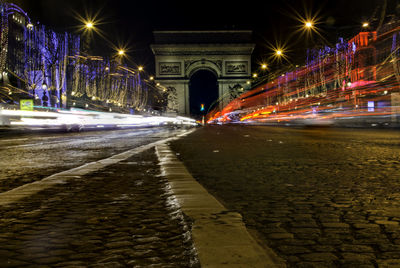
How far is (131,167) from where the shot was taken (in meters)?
6.43

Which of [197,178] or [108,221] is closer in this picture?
[108,221]

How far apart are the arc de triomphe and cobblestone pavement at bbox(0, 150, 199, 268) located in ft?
233

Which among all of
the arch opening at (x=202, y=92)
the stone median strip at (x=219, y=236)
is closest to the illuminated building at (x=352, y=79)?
the stone median strip at (x=219, y=236)

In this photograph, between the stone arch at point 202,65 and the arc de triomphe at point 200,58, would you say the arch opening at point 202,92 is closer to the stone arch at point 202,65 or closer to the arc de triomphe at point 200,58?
the stone arch at point 202,65

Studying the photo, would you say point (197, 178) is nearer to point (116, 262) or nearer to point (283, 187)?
point (283, 187)

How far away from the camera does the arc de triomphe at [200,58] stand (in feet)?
243

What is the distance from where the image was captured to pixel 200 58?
248 feet

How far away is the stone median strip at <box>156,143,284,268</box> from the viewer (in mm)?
2075

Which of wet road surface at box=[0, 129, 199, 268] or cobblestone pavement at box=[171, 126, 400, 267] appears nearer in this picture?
wet road surface at box=[0, 129, 199, 268]

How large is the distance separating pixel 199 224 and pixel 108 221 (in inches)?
25.7

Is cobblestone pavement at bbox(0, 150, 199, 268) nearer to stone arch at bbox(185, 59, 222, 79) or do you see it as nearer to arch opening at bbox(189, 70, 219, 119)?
stone arch at bbox(185, 59, 222, 79)

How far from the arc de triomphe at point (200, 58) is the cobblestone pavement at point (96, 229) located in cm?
7100

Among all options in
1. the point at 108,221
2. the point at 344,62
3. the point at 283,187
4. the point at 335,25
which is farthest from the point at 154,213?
the point at 335,25

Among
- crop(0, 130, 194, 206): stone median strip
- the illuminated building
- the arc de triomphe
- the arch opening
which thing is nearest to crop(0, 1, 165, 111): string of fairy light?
the arc de triomphe
